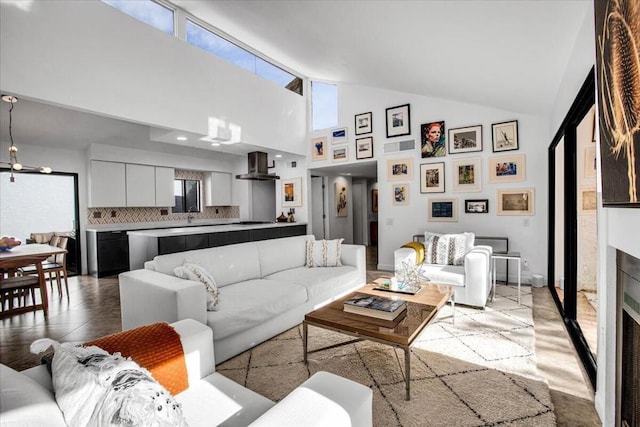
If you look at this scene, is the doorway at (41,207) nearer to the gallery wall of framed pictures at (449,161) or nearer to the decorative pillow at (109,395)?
the gallery wall of framed pictures at (449,161)

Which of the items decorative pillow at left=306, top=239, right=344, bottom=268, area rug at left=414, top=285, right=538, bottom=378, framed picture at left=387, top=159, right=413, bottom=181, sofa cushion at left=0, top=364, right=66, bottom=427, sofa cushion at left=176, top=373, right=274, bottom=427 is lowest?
area rug at left=414, top=285, right=538, bottom=378

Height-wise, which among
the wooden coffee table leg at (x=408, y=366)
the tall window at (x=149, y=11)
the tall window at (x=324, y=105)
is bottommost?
the wooden coffee table leg at (x=408, y=366)

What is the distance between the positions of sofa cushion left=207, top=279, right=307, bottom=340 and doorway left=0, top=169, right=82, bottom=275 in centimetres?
467

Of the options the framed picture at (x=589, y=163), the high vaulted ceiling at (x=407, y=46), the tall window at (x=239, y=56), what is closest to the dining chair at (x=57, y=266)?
the high vaulted ceiling at (x=407, y=46)

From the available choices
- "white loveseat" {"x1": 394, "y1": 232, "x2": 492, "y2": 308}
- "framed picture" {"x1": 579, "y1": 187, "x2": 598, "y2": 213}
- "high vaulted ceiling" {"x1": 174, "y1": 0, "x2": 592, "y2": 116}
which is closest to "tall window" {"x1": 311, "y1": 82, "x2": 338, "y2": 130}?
"high vaulted ceiling" {"x1": 174, "y1": 0, "x2": 592, "y2": 116}

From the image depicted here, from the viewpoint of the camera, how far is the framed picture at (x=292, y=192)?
680 centimetres

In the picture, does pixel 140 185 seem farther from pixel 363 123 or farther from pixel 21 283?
pixel 363 123

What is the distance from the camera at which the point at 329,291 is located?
3.38m

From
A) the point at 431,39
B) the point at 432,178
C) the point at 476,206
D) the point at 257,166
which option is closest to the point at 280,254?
the point at 257,166

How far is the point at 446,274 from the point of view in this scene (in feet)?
11.6

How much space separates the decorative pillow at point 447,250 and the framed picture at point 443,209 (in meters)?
1.17

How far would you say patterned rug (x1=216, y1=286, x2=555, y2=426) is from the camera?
1.75 m

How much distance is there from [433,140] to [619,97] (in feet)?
14.2

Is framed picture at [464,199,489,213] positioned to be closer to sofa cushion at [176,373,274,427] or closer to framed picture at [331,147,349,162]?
framed picture at [331,147,349,162]
